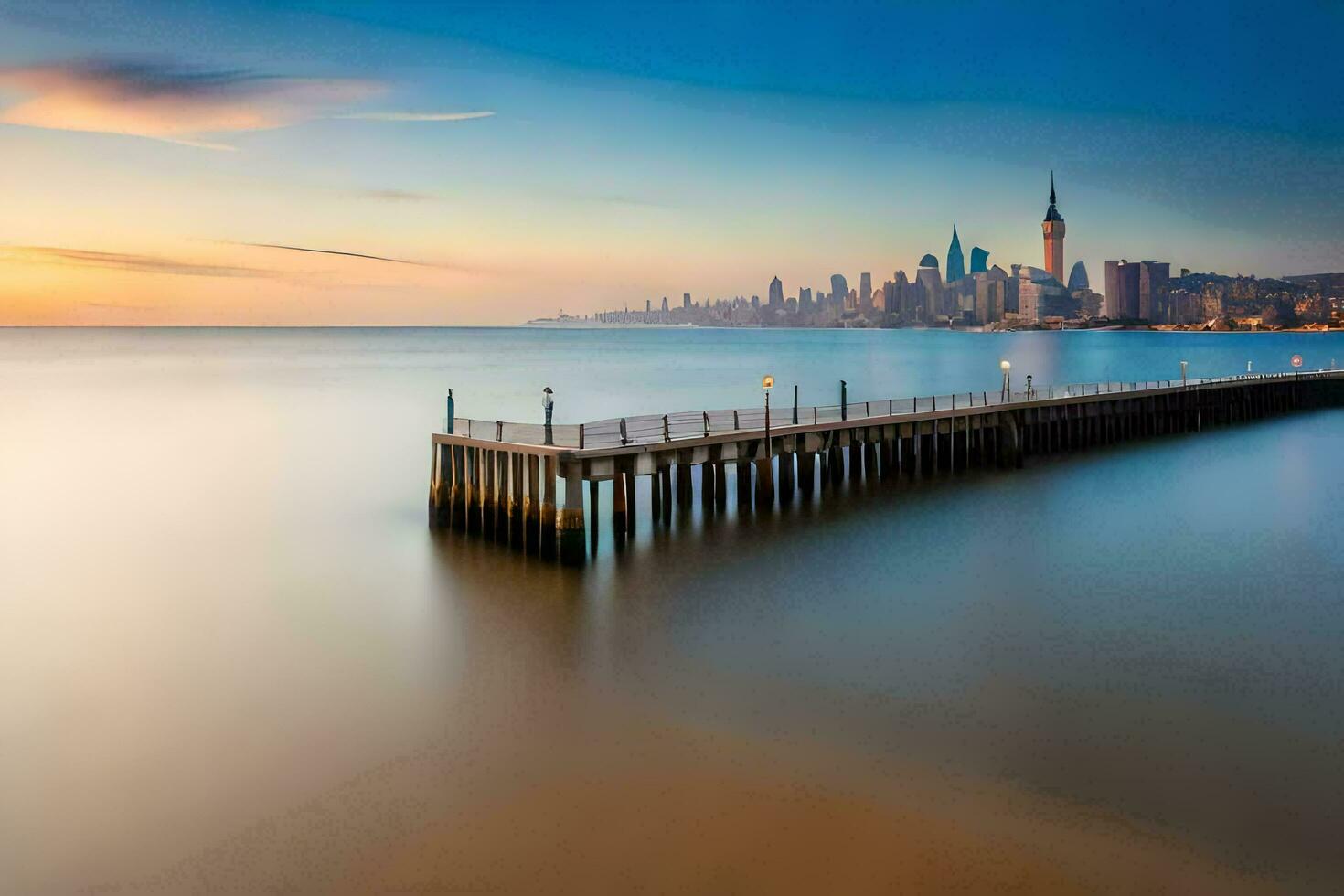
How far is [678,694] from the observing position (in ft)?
51.7

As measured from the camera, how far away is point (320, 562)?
25.0 m

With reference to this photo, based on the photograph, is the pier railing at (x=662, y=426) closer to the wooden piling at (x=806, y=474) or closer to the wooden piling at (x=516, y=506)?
the wooden piling at (x=516, y=506)

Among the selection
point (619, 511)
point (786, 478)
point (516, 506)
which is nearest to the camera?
point (516, 506)

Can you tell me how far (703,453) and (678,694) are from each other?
10859 mm

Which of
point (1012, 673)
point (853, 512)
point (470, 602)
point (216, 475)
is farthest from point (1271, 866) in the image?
point (216, 475)

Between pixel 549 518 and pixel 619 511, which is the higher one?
pixel 549 518

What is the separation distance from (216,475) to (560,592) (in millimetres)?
22557

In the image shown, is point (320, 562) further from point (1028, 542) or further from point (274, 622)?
point (1028, 542)

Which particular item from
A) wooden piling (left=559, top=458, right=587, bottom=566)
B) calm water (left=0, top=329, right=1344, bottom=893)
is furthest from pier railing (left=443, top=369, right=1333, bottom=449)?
calm water (left=0, top=329, right=1344, bottom=893)

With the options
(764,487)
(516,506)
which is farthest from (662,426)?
(516,506)

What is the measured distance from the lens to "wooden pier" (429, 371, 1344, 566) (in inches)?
901

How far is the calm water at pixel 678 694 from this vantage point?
1117 centimetres

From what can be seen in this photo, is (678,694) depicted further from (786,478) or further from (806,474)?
(806,474)

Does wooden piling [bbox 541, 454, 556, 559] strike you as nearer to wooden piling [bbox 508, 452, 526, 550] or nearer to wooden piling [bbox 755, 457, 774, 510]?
wooden piling [bbox 508, 452, 526, 550]
